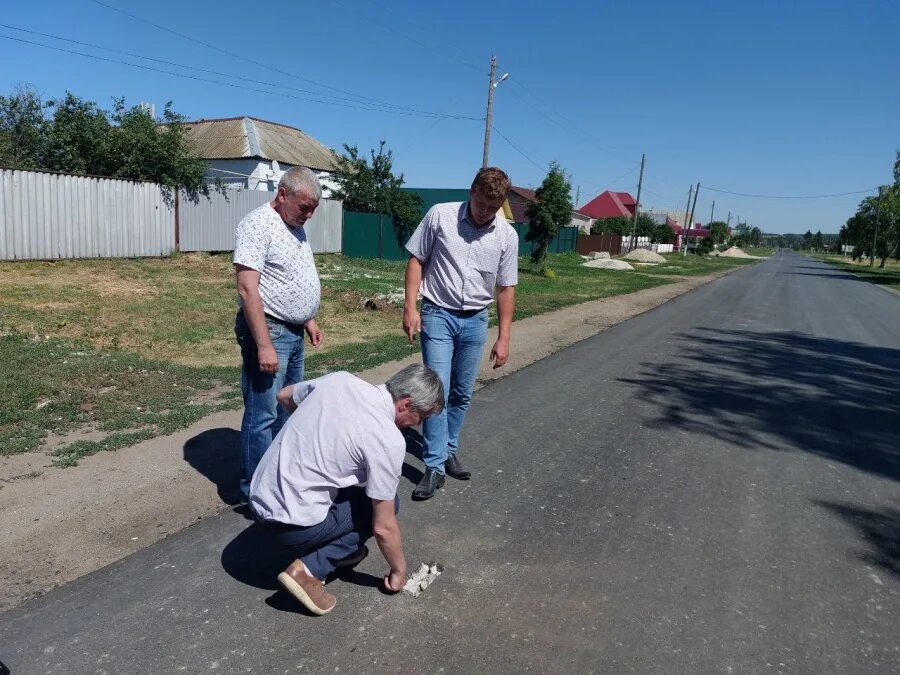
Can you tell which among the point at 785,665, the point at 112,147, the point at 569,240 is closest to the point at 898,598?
the point at 785,665

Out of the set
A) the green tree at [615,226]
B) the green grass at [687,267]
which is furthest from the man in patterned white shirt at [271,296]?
the green tree at [615,226]

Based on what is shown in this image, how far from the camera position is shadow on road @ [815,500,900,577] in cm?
327

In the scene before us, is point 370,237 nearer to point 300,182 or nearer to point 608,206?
point 300,182

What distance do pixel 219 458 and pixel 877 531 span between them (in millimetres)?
4068

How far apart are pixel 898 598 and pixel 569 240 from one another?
4188 centimetres

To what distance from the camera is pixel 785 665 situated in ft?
7.93

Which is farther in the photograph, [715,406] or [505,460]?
[715,406]

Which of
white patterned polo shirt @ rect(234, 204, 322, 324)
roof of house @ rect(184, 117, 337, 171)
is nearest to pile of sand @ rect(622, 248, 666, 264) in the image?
roof of house @ rect(184, 117, 337, 171)

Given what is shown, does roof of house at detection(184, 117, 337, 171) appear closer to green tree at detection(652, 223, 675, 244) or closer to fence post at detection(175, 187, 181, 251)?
fence post at detection(175, 187, 181, 251)

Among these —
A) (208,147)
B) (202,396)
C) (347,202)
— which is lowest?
(202,396)

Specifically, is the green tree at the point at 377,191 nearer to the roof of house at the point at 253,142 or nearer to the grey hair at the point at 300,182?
the roof of house at the point at 253,142

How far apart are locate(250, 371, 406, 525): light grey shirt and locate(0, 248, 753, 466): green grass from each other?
2.25m

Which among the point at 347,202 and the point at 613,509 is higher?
the point at 347,202

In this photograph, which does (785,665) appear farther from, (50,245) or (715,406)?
(50,245)
